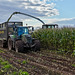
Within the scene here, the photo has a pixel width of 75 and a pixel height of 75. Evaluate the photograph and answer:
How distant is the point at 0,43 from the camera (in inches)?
666

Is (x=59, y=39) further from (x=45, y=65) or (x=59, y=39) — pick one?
(x=45, y=65)

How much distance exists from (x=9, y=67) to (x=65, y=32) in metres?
5.69

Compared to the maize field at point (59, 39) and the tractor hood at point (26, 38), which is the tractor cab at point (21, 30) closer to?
the tractor hood at point (26, 38)

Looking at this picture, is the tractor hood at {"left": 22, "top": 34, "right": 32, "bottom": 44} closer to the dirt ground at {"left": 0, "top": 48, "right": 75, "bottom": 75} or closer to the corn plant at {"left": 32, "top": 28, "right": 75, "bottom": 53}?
the corn plant at {"left": 32, "top": 28, "right": 75, "bottom": 53}

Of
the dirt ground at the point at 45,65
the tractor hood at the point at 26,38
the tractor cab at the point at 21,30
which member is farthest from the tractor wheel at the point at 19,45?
the dirt ground at the point at 45,65

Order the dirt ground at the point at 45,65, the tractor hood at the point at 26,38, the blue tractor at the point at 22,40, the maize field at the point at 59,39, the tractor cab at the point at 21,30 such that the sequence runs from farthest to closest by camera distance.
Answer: the tractor cab at the point at 21,30 < the tractor hood at the point at 26,38 < the blue tractor at the point at 22,40 < the maize field at the point at 59,39 < the dirt ground at the point at 45,65

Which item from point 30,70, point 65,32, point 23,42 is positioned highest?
point 65,32

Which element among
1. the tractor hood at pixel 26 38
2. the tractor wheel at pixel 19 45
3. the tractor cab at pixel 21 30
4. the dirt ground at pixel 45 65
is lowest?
the dirt ground at pixel 45 65

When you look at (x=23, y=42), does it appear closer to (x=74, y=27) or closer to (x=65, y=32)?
(x=65, y=32)

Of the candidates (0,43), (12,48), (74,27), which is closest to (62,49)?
(74,27)

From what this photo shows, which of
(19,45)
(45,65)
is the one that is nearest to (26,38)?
(19,45)

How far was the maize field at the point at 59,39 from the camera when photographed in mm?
10918

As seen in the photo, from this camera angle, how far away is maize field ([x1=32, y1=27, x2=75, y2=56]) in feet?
35.8

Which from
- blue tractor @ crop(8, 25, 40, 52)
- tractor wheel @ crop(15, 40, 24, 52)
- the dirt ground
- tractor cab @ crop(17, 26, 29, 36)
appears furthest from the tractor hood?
the dirt ground
